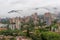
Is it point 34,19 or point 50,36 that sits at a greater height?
point 34,19

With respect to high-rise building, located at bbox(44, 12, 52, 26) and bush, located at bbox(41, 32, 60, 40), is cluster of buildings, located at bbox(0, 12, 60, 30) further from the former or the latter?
bush, located at bbox(41, 32, 60, 40)

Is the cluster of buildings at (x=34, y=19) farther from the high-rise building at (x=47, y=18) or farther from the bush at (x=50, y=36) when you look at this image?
the bush at (x=50, y=36)

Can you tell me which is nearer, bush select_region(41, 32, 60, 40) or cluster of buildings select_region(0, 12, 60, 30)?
bush select_region(41, 32, 60, 40)

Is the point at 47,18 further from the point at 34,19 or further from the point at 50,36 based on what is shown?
the point at 50,36

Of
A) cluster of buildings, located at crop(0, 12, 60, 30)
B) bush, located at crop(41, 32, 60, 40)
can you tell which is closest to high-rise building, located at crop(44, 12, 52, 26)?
cluster of buildings, located at crop(0, 12, 60, 30)

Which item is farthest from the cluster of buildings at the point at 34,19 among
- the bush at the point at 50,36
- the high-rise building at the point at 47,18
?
the bush at the point at 50,36

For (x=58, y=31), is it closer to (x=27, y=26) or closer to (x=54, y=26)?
(x=54, y=26)

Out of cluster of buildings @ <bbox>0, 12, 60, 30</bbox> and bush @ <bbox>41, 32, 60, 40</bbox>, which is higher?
cluster of buildings @ <bbox>0, 12, 60, 30</bbox>

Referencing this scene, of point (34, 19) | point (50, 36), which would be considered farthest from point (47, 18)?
point (50, 36)

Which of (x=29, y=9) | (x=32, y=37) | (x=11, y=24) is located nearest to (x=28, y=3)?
(x=29, y=9)

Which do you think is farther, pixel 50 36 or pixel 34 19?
pixel 34 19

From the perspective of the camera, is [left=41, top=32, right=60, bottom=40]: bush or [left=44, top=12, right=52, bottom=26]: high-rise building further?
[left=44, top=12, right=52, bottom=26]: high-rise building
